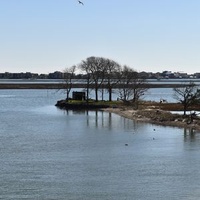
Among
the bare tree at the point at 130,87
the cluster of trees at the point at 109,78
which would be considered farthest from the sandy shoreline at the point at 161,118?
the cluster of trees at the point at 109,78

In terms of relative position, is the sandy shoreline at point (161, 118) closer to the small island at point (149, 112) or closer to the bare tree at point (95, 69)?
the small island at point (149, 112)

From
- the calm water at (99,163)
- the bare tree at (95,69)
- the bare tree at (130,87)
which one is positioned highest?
the bare tree at (95,69)

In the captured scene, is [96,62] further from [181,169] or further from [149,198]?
[149,198]

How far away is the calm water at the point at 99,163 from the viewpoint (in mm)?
21281

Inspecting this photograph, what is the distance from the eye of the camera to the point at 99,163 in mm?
27250

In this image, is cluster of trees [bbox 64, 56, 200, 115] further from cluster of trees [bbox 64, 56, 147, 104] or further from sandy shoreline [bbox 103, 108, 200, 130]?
sandy shoreline [bbox 103, 108, 200, 130]

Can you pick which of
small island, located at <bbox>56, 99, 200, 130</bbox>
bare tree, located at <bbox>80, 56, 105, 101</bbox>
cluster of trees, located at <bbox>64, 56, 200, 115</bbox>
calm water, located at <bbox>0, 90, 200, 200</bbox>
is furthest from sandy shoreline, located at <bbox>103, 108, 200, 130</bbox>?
bare tree, located at <bbox>80, 56, 105, 101</bbox>

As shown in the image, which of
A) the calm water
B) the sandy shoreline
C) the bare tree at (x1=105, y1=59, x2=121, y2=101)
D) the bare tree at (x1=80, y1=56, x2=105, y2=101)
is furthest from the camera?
the bare tree at (x1=105, y1=59, x2=121, y2=101)

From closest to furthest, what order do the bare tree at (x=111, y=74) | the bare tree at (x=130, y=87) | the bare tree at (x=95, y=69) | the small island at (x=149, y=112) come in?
the small island at (x=149, y=112) → the bare tree at (x=130, y=87) → the bare tree at (x=95, y=69) → the bare tree at (x=111, y=74)

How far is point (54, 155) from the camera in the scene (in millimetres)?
29516

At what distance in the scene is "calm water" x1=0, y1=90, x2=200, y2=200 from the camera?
69.8 feet

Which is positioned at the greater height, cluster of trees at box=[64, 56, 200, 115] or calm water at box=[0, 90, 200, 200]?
cluster of trees at box=[64, 56, 200, 115]

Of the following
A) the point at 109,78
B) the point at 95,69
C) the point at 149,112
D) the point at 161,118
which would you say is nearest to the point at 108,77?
the point at 109,78

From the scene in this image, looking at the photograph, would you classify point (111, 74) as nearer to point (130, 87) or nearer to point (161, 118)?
point (130, 87)
